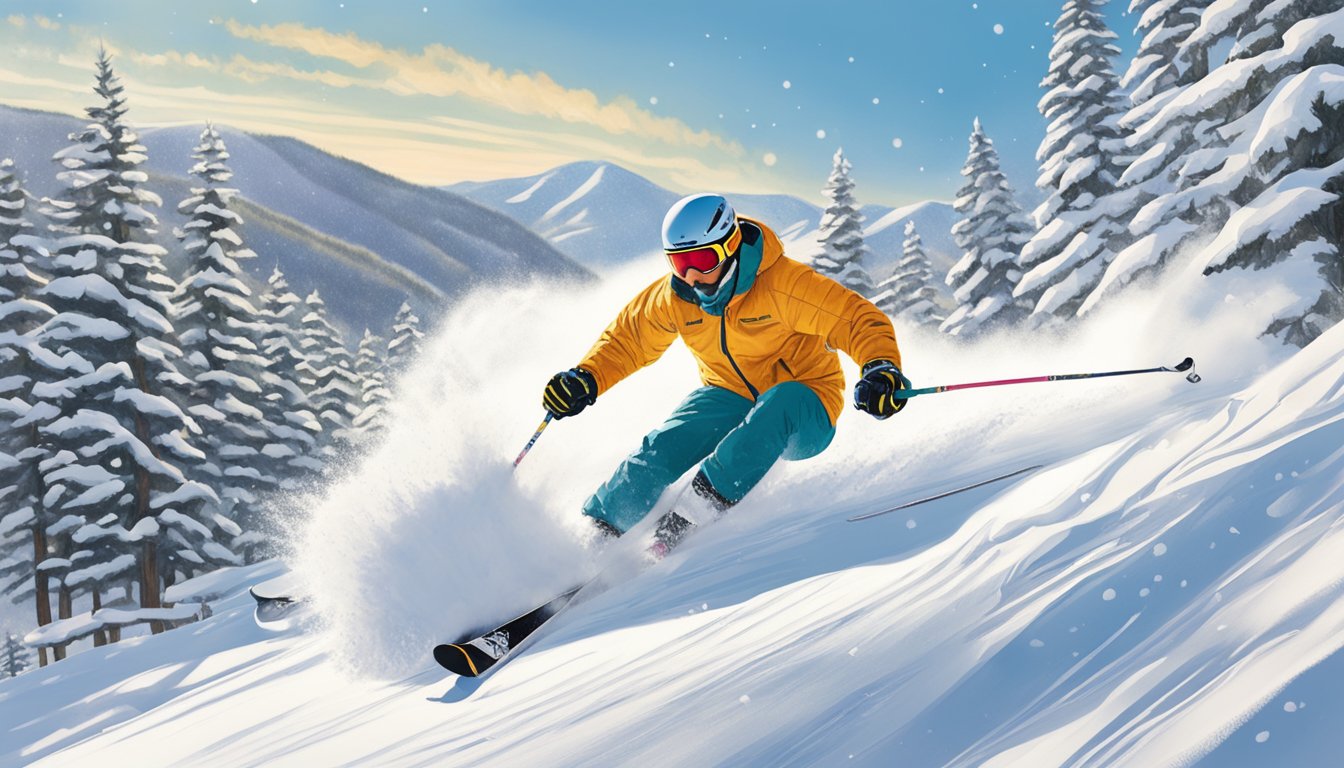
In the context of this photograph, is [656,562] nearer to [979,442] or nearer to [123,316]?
[979,442]

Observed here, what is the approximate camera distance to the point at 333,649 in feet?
14.9

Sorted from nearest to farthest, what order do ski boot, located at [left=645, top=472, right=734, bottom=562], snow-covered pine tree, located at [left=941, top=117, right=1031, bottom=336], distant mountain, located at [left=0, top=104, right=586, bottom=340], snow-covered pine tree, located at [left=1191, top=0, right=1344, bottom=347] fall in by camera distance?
1. ski boot, located at [left=645, top=472, right=734, bottom=562]
2. snow-covered pine tree, located at [left=1191, top=0, right=1344, bottom=347]
3. snow-covered pine tree, located at [left=941, top=117, right=1031, bottom=336]
4. distant mountain, located at [left=0, top=104, right=586, bottom=340]

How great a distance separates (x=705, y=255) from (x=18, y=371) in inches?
724

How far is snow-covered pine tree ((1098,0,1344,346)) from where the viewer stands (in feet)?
25.3

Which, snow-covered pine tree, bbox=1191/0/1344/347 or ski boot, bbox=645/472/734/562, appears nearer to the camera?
ski boot, bbox=645/472/734/562

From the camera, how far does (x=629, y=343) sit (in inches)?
213

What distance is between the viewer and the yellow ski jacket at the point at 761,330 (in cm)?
471

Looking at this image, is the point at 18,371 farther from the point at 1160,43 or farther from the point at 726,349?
the point at 1160,43

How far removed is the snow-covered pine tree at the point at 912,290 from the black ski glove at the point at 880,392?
22.3m

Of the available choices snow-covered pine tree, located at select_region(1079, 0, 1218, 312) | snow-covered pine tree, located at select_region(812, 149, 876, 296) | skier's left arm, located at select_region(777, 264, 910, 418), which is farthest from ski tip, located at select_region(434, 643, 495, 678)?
snow-covered pine tree, located at select_region(812, 149, 876, 296)

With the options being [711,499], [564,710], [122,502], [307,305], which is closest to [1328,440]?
[564,710]

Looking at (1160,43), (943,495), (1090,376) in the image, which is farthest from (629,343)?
(1160,43)

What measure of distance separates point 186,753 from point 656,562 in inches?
89.1

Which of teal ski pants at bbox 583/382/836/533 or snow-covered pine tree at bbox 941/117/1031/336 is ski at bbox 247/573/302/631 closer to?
teal ski pants at bbox 583/382/836/533
